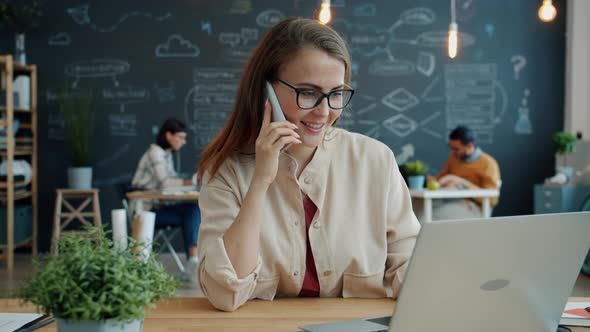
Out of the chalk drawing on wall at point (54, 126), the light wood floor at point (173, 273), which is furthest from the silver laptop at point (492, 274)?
the chalk drawing on wall at point (54, 126)

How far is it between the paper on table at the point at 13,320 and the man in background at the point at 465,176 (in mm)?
4474

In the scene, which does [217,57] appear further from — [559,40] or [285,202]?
[285,202]

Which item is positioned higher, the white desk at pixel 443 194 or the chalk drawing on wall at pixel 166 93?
the chalk drawing on wall at pixel 166 93

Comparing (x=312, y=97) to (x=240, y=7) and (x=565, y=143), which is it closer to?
(x=565, y=143)

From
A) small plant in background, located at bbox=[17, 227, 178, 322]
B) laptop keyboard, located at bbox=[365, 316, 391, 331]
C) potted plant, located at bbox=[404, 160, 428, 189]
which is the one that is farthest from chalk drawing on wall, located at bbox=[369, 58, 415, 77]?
small plant in background, located at bbox=[17, 227, 178, 322]

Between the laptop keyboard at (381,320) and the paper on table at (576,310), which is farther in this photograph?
the paper on table at (576,310)

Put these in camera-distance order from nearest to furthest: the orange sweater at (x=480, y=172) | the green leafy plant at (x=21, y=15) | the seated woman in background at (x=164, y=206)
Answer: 1. the seated woman in background at (x=164, y=206)
2. the orange sweater at (x=480, y=172)
3. the green leafy plant at (x=21, y=15)

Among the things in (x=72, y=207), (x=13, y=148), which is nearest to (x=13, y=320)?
(x=13, y=148)

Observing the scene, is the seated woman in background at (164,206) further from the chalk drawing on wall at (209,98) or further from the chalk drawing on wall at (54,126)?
the chalk drawing on wall at (54,126)

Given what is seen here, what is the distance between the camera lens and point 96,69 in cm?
712

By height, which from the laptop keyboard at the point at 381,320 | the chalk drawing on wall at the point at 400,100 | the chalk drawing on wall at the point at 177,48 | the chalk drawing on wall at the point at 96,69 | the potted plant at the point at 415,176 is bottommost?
the potted plant at the point at 415,176

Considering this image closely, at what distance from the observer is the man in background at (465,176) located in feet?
18.4

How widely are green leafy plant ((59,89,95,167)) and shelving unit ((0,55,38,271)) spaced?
30 centimetres

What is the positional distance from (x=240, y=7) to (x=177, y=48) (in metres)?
0.75
